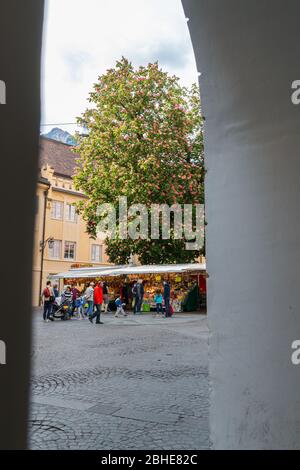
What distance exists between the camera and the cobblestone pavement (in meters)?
3.93

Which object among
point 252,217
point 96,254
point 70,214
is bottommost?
point 252,217

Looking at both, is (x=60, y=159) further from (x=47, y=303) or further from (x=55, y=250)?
(x=47, y=303)

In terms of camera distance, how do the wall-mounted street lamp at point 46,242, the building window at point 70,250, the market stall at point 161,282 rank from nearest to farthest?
the market stall at point 161,282 < the wall-mounted street lamp at point 46,242 < the building window at point 70,250

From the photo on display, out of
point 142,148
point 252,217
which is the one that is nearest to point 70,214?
point 142,148

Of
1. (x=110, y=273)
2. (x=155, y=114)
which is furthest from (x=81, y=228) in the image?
(x=155, y=114)

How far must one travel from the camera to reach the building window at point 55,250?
37.3 m

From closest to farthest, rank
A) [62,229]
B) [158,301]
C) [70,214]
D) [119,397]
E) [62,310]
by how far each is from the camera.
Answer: [119,397] → [62,310] → [158,301] → [62,229] → [70,214]

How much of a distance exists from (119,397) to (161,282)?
19462mm

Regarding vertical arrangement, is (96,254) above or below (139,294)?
above

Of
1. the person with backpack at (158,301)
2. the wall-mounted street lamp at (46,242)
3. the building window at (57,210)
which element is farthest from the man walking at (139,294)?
the building window at (57,210)

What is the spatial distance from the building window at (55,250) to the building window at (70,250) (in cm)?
92

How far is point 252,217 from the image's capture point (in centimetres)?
285

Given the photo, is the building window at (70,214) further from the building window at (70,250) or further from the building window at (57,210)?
the building window at (70,250)
